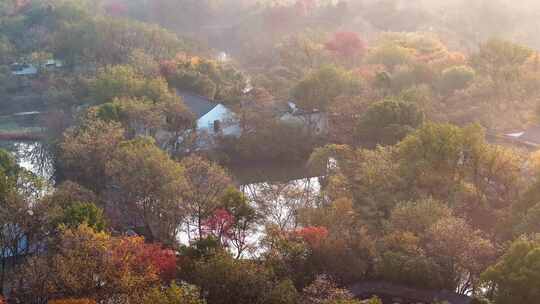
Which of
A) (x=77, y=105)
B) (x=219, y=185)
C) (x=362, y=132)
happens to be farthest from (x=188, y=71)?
(x=219, y=185)

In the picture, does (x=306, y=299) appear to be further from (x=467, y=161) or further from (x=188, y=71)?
(x=188, y=71)

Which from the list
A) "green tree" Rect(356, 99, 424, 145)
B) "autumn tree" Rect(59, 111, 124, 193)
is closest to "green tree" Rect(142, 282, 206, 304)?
"autumn tree" Rect(59, 111, 124, 193)

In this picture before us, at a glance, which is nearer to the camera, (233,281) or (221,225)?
(233,281)

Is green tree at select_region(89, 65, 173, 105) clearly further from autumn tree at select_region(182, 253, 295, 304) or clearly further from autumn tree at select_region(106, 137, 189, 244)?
autumn tree at select_region(182, 253, 295, 304)

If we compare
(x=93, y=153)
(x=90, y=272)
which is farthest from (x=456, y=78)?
(x=90, y=272)

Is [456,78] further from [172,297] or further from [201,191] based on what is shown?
[172,297]

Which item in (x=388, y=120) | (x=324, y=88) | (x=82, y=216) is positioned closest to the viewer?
(x=82, y=216)

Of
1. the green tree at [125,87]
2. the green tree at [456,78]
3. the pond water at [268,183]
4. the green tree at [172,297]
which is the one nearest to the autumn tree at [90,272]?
the green tree at [172,297]
